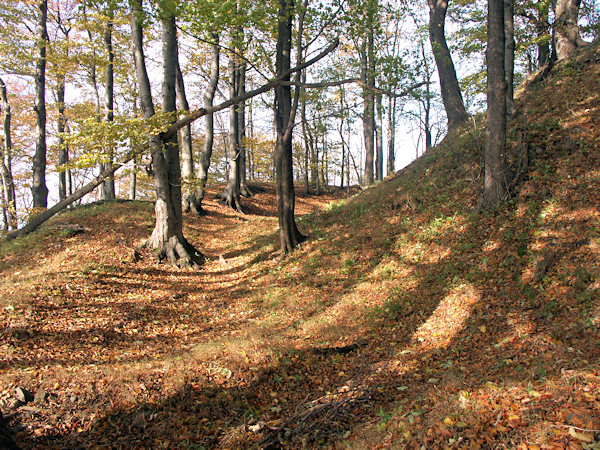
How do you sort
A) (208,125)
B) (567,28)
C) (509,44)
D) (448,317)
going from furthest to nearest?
(208,125), (567,28), (509,44), (448,317)

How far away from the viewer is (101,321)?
671cm

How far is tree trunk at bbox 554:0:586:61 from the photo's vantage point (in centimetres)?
1149

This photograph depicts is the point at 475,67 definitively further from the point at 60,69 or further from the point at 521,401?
the point at 521,401

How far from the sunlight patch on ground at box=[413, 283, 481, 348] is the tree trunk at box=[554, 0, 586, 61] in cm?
1070

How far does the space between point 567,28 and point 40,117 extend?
19165 mm

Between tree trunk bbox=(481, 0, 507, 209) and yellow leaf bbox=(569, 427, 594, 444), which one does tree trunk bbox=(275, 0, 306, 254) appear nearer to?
tree trunk bbox=(481, 0, 507, 209)

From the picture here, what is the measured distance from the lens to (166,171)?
10.3 metres

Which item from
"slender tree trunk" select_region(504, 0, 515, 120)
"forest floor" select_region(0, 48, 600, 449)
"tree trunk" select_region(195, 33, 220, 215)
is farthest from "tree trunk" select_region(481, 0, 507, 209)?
"tree trunk" select_region(195, 33, 220, 215)

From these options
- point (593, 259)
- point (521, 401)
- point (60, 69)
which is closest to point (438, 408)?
point (521, 401)

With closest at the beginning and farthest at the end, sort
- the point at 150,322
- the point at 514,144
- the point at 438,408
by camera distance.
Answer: the point at 438,408 → the point at 150,322 → the point at 514,144

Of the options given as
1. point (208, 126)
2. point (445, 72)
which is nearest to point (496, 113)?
point (445, 72)

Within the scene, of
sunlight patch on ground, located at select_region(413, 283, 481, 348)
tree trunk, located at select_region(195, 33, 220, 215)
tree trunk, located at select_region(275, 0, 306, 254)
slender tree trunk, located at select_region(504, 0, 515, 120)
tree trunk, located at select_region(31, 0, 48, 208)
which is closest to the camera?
sunlight patch on ground, located at select_region(413, 283, 481, 348)

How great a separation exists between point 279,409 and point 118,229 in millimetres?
9400

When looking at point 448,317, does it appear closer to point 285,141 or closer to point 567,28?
point 285,141
